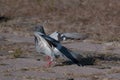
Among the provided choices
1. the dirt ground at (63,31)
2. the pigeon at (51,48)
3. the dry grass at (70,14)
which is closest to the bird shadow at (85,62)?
the dirt ground at (63,31)

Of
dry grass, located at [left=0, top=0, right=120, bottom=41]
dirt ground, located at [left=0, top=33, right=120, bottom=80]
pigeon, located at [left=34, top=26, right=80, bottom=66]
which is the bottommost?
dirt ground, located at [left=0, top=33, right=120, bottom=80]

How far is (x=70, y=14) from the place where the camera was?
18641mm

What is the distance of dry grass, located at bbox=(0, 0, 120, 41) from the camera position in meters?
16.6

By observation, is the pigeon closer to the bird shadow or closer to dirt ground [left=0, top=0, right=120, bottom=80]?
dirt ground [left=0, top=0, right=120, bottom=80]

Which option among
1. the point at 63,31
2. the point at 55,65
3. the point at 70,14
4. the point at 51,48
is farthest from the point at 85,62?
the point at 70,14

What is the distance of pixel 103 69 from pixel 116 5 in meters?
8.87

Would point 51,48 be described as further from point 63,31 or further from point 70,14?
point 70,14

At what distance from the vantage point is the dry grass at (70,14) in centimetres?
1662

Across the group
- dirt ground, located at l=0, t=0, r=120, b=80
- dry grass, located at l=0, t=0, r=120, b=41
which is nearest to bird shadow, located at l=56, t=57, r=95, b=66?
dirt ground, located at l=0, t=0, r=120, b=80

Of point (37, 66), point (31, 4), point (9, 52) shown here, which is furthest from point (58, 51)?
point (31, 4)

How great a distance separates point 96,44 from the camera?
14211 mm

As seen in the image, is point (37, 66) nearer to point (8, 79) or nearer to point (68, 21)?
point (8, 79)

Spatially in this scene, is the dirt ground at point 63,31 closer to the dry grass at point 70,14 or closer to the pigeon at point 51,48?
the dry grass at point 70,14

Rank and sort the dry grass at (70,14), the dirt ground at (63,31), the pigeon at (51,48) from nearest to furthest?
the dirt ground at (63,31)
the pigeon at (51,48)
the dry grass at (70,14)
